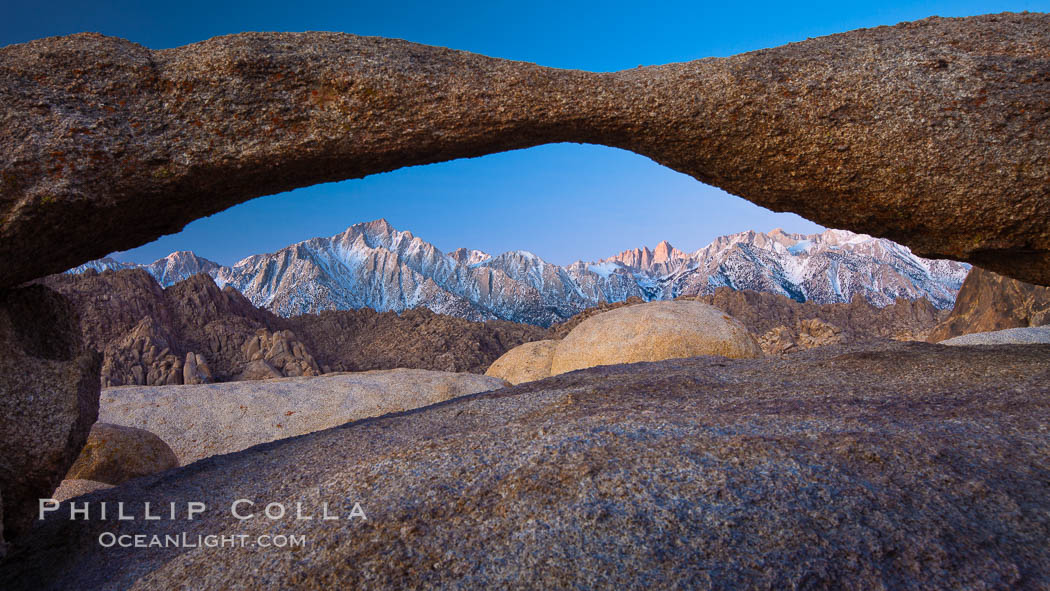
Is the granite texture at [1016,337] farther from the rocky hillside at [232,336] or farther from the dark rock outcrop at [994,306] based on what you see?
the rocky hillside at [232,336]

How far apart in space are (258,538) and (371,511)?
674 mm

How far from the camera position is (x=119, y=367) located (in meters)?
24.2

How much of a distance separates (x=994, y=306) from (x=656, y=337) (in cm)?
1624

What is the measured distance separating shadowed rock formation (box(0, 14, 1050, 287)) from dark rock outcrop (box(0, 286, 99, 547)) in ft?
2.06

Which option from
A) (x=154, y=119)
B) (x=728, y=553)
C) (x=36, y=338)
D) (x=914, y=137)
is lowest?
(x=728, y=553)

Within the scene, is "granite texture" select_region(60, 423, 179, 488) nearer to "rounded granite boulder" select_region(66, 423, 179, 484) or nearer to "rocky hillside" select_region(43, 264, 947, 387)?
"rounded granite boulder" select_region(66, 423, 179, 484)

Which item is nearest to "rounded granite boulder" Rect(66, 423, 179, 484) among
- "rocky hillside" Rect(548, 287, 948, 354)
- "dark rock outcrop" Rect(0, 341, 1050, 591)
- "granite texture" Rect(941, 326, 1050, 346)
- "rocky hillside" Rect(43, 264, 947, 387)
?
"dark rock outcrop" Rect(0, 341, 1050, 591)

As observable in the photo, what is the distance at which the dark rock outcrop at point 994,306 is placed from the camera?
18.8 m

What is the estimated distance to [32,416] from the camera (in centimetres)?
415

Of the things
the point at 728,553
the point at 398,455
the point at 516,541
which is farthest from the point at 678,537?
the point at 398,455

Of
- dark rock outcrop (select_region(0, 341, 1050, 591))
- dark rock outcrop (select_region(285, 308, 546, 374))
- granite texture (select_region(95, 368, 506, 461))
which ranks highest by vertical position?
dark rock outcrop (select_region(285, 308, 546, 374))

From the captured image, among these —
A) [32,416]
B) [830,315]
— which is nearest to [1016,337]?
[32,416]

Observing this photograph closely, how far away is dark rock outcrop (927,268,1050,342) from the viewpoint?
18.8 m

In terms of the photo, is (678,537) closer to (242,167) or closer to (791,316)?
(242,167)
